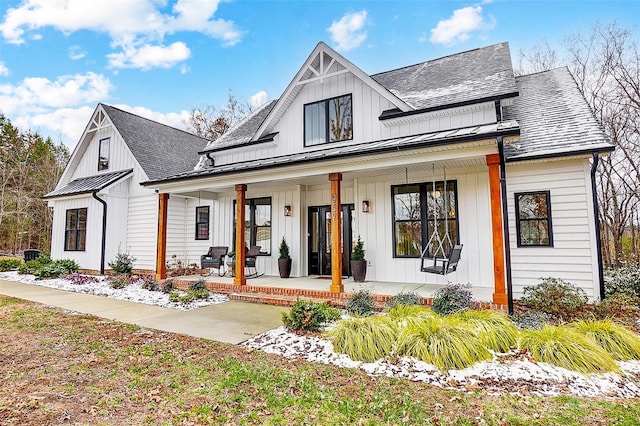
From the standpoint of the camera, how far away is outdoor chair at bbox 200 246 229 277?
995 centimetres

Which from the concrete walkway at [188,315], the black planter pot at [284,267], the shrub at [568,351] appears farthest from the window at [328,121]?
the shrub at [568,351]

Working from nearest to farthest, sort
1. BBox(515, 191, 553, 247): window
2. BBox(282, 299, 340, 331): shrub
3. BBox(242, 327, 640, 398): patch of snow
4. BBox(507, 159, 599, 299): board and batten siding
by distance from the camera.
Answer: BBox(242, 327, 640, 398): patch of snow, BBox(282, 299, 340, 331): shrub, BBox(507, 159, 599, 299): board and batten siding, BBox(515, 191, 553, 247): window

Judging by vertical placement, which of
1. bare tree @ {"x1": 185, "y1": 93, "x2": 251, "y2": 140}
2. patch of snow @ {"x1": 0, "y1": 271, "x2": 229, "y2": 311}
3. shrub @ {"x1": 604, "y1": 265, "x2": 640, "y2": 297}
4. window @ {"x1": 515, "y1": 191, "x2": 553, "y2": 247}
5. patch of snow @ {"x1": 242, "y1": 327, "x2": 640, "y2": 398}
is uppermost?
bare tree @ {"x1": 185, "y1": 93, "x2": 251, "y2": 140}

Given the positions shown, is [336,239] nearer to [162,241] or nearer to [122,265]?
[162,241]

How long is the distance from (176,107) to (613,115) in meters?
23.7

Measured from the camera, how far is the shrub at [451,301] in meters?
5.54

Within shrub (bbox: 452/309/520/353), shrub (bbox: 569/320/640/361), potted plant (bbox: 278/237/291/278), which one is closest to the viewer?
shrub (bbox: 569/320/640/361)

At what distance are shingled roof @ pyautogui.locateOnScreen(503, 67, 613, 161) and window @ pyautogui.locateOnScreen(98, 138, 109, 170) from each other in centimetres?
1402

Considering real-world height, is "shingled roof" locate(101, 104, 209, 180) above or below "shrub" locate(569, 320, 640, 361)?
above

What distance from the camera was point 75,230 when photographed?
42.4ft

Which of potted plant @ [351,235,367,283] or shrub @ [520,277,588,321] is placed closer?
shrub @ [520,277,588,321]

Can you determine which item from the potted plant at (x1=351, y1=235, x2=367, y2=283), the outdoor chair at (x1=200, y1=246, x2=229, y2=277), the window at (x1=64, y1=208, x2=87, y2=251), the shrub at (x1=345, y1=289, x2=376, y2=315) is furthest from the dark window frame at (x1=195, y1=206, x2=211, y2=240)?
the shrub at (x1=345, y1=289, x2=376, y2=315)

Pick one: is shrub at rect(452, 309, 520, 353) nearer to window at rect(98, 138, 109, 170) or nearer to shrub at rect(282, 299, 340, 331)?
shrub at rect(282, 299, 340, 331)

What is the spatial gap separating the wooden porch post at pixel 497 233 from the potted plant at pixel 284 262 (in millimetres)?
5469
